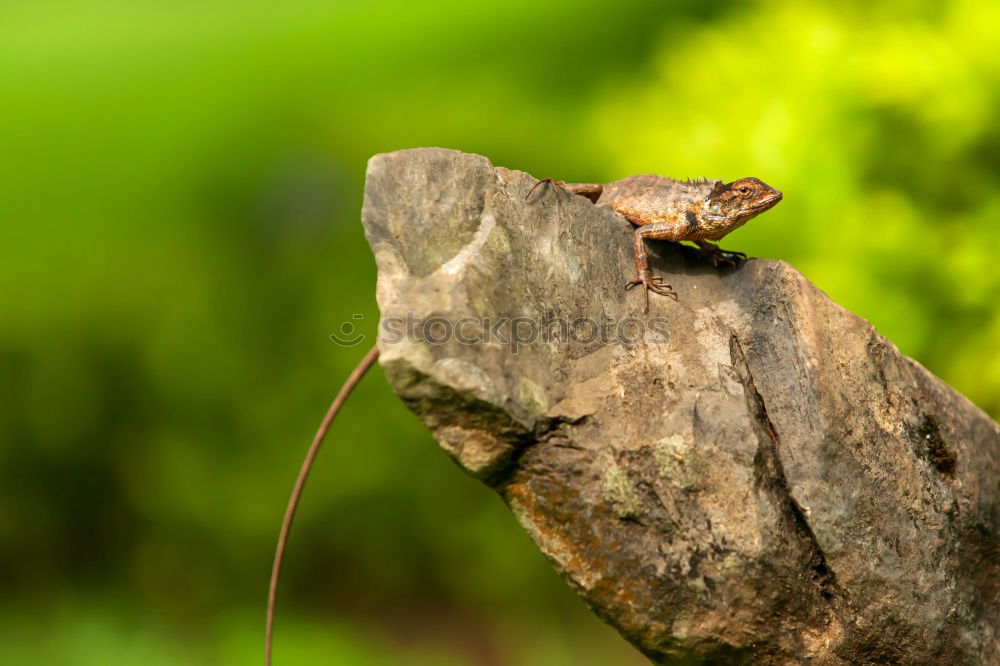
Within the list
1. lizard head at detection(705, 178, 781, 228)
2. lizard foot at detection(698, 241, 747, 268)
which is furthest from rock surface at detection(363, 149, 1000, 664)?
lizard head at detection(705, 178, 781, 228)

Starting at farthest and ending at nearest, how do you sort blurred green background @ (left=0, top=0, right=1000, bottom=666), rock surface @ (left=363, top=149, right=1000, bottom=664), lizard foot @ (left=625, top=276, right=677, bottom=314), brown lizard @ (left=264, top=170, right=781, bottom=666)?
blurred green background @ (left=0, top=0, right=1000, bottom=666)
brown lizard @ (left=264, top=170, right=781, bottom=666)
lizard foot @ (left=625, top=276, right=677, bottom=314)
rock surface @ (left=363, top=149, right=1000, bottom=664)

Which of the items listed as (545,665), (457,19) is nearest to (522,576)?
(545,665)

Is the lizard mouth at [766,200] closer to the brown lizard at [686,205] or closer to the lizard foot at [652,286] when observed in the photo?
the brown lizard at [686,205]

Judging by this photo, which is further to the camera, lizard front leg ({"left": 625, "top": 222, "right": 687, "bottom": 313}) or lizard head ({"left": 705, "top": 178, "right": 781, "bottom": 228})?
lizard head ({"left": 705, "top": 178, "right": 781, "bottom": 228})

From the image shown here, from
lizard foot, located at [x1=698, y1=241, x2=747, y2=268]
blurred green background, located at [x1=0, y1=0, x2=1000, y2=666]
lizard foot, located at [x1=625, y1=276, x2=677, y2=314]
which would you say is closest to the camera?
lizard foot, located at [x1=625, y1=276, x2=677, y2=314]

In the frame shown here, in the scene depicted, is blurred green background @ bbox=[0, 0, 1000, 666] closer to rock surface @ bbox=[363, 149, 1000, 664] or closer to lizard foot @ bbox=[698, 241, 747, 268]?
lizard foot @ bbox=[698, 241, 747, 268]

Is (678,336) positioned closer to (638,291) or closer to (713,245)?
(638,291)
